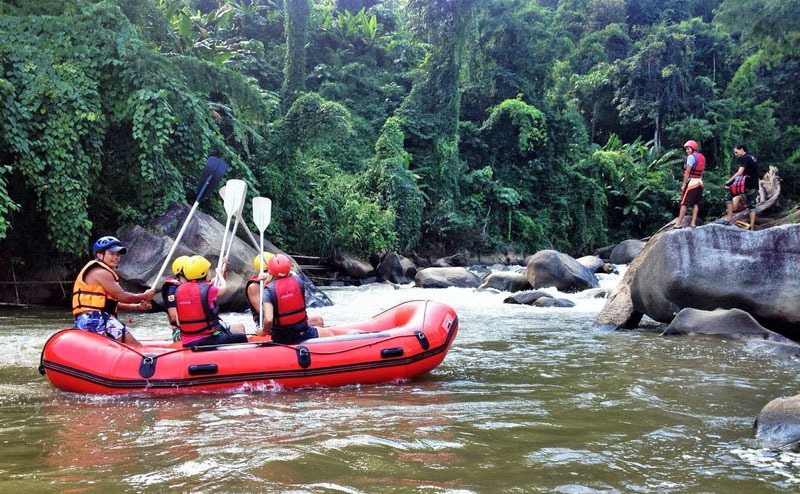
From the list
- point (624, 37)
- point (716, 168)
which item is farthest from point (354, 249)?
point (624, 37)

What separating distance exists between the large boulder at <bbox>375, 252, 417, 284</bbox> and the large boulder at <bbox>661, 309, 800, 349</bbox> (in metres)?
9.29

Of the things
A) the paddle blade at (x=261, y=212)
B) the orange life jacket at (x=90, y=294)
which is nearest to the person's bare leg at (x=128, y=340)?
the orange life jacket at (x=90, y=294)

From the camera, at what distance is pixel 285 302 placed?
5320mm

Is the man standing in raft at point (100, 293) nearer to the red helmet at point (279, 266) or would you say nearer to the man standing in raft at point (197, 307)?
the man standing in raft at point (197, 307)

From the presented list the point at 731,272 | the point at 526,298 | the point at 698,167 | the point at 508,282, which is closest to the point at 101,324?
the point at 731,272

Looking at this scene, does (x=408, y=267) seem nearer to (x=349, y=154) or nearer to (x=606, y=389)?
(x=349, y=154)


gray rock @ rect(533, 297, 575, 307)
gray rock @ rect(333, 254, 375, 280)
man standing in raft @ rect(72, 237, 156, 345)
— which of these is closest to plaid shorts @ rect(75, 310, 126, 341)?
man standing in raft @ rect(72, 237, 156, 345)

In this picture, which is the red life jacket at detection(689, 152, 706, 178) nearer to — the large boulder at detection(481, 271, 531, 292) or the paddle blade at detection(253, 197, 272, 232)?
the paddle blade at detection(253, 197, 272, 232)

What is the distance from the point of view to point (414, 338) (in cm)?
540

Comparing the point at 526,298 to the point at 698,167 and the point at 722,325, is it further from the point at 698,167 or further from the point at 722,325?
the point at 722,325

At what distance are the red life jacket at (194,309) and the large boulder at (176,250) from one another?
4.68 metres

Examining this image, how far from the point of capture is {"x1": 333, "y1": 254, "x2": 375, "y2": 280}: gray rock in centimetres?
1586

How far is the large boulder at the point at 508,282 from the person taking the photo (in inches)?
517

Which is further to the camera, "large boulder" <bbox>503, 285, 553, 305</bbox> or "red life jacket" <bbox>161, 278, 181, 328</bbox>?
"large boulder" <bbox>503, 285, 553, 305</bbox>
